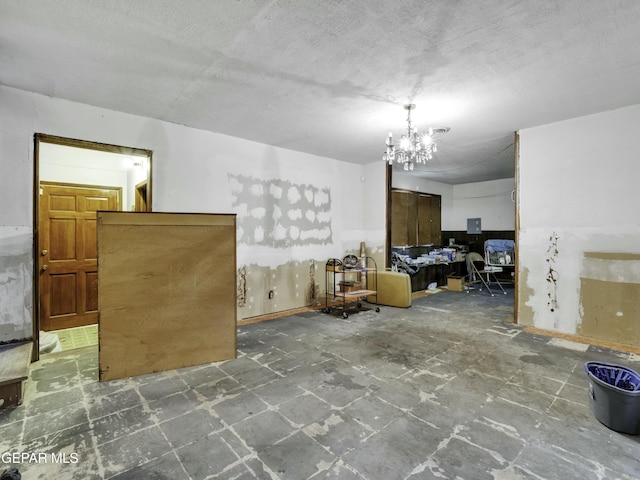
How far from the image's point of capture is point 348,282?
5570mm

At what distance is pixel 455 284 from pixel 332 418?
19.7 ft

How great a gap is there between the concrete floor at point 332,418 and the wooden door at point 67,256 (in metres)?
1.35

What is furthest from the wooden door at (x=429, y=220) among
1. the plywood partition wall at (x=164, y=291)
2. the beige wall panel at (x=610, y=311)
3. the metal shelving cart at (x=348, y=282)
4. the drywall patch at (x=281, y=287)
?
the plywood partition wall at (x=164, y=291)

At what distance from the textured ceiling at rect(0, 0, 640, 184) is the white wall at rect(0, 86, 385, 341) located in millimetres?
224

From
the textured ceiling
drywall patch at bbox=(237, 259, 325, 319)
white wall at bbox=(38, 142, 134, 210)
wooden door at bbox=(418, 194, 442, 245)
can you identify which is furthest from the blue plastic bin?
white wall at bbox=(38, 142, 134, 210)

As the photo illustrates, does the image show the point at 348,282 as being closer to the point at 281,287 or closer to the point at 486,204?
the point at 281,287

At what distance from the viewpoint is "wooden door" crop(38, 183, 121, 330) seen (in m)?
4.40

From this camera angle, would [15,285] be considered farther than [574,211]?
No

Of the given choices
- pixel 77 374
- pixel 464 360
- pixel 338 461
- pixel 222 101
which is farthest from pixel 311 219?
pixel 338 461

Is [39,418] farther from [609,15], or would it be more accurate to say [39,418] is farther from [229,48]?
[609,15]

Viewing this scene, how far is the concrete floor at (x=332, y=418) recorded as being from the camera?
5.87 feet

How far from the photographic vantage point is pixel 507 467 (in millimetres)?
1771

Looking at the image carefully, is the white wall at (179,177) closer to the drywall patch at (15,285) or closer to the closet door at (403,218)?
the drywall patch at (15,285)

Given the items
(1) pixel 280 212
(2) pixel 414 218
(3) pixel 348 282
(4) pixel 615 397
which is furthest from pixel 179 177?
(2) pixel 414 218
